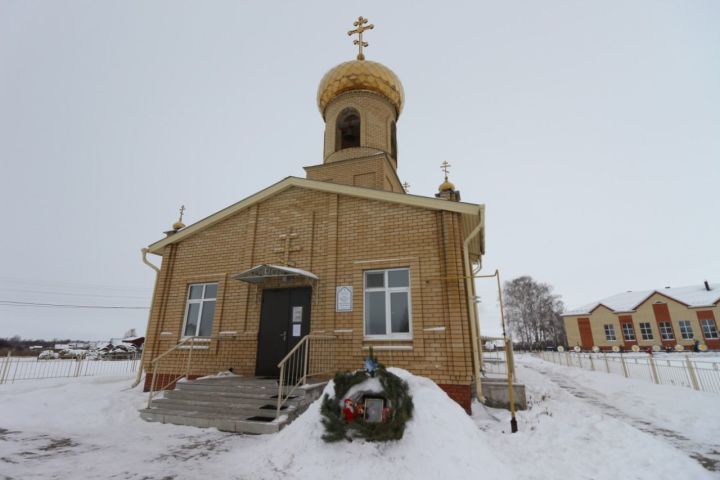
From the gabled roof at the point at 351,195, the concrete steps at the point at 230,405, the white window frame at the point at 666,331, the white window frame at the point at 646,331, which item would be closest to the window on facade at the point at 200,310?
the gabled roof at the point at 351,195

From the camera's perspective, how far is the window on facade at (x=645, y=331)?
99.9ft

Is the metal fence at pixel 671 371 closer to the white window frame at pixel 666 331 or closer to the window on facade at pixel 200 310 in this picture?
the white window frame at pixel 666 331

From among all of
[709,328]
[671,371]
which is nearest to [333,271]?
[671,371]

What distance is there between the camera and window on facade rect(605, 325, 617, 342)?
31903 millimetres

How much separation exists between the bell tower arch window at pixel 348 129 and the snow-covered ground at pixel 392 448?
9.26m

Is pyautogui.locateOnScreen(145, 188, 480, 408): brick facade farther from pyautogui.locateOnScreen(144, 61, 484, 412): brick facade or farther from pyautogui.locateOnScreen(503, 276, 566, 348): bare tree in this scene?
pyautogui.locateOnScreen(503, 276, 566, 348): bare tree

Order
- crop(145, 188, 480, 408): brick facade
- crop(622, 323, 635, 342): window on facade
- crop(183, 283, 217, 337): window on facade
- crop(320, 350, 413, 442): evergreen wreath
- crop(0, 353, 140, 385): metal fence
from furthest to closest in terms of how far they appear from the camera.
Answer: crop(622, 323, 635, 342): window on facade, crop(0, 353, 140, 385): metal fence, crop(183, 283, 217, 337): window on facade, crop(145, 188, 480, 408): brick facade, crop(320, 350, 413, 442): evergreen wreath

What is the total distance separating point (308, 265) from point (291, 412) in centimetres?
345

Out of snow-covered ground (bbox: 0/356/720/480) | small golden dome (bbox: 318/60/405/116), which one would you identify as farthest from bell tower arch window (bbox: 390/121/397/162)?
snow-covered ground (bbox: 0/356/720/480)

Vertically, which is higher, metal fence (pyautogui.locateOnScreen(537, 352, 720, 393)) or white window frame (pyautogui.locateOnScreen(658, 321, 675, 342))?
white window frame (pyautogui.locateOnScreen(658, 321, 675, 342))

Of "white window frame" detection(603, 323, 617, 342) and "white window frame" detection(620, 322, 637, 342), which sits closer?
"white window frame" detection(620, 322, 637, 342)

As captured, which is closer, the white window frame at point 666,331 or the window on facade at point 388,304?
the window on facade at point 388,304

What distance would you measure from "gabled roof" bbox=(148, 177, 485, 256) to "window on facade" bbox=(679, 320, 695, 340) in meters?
29.4

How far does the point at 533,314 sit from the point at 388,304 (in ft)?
146
